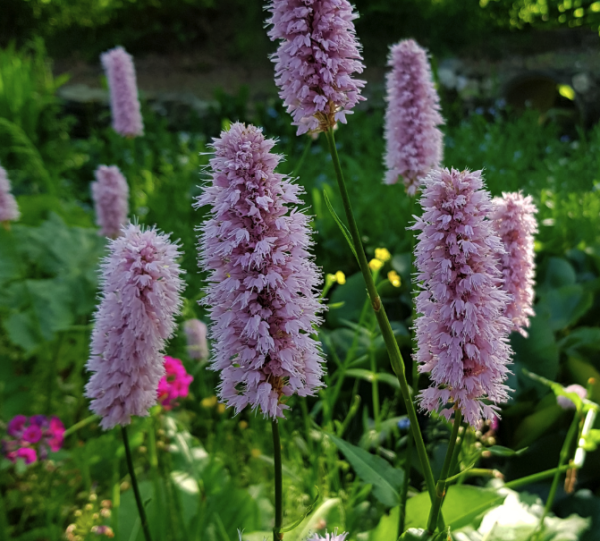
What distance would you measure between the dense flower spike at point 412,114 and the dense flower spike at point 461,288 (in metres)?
0.65

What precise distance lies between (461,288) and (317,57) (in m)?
0.51

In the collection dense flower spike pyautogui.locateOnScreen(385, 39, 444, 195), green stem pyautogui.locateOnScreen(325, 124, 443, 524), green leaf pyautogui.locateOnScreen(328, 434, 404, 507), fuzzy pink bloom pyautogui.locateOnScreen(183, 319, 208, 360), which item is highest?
dense flower spike pyautogui.locateOnScreen(385, 39, 444, 195)

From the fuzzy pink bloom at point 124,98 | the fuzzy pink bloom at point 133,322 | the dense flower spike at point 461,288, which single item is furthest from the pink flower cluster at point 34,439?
the fuzzy pink bloom at point 124,98

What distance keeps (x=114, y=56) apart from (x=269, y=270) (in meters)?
3.13

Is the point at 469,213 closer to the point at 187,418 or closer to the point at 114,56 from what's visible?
the point at 187,418

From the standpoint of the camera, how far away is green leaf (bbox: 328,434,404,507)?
4.52ft

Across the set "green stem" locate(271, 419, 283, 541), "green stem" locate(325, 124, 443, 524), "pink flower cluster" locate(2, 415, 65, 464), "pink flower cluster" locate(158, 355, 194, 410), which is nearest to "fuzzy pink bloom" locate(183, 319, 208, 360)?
"pink flower cluster" locate(158, 355, 194, 410)

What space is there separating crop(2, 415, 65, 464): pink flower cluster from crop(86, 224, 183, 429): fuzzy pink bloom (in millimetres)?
1015

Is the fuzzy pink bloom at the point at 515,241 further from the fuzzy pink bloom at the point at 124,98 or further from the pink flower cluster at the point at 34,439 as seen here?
the fuzzy pink bloom at the point at 124,98

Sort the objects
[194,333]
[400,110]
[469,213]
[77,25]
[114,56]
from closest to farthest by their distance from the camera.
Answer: [469,213] < [400,110] < [194,333] < [114,56] < [77,25]

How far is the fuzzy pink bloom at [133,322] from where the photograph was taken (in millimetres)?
1217

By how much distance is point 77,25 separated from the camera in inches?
489

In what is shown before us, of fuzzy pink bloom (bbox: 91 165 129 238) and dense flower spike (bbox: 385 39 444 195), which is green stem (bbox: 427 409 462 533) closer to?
dense flower spike (bbox: 385 39 444 195)

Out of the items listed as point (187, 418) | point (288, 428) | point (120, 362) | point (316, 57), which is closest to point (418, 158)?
point (316, 57)
